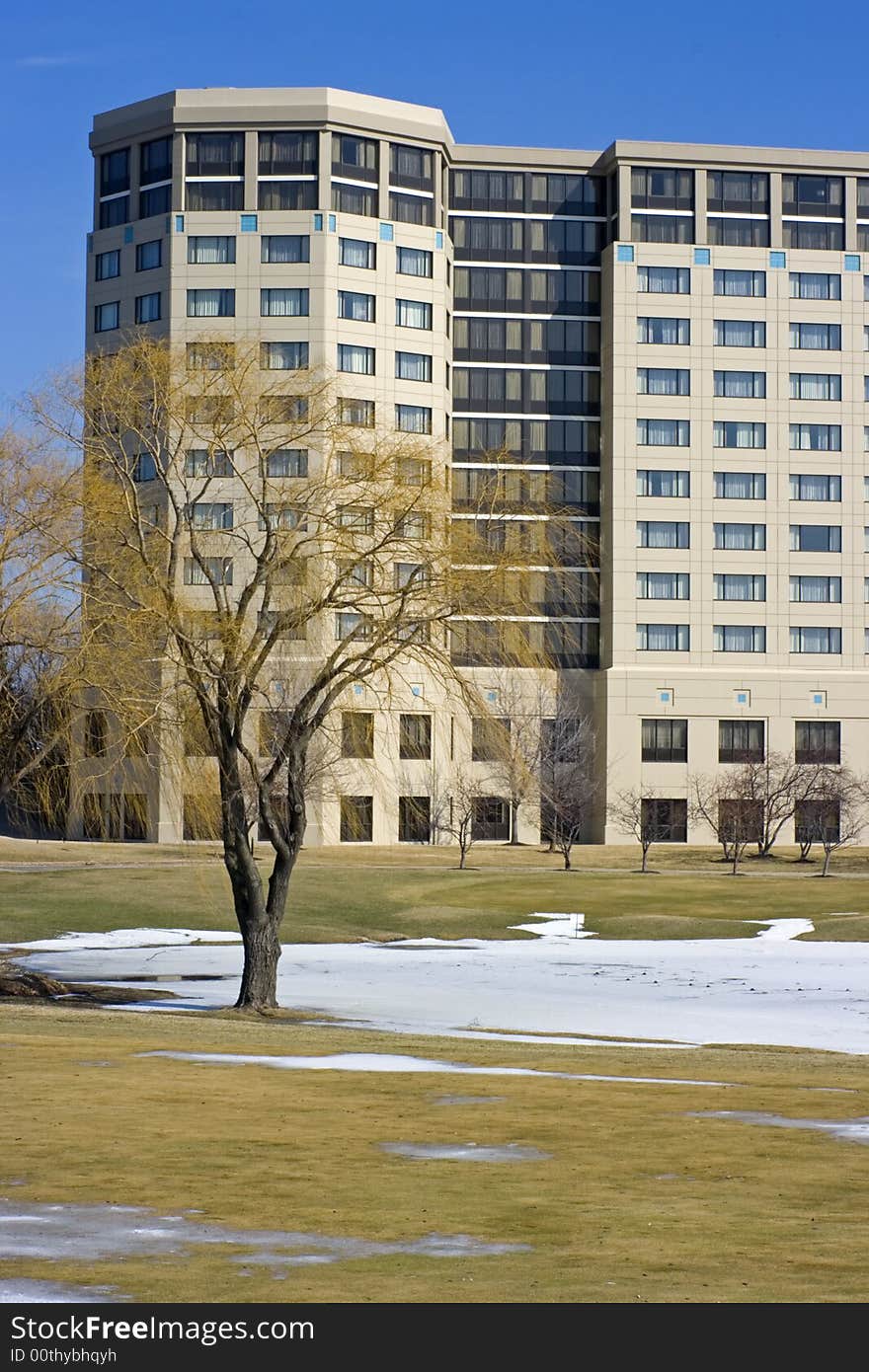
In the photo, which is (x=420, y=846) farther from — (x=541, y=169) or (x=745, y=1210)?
(x=745, y=1210)

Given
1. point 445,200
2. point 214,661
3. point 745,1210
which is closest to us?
point 745,1210

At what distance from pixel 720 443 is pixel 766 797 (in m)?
26.0

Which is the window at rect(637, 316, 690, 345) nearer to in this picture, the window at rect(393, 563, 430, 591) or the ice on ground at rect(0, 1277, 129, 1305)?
the window at rect(393, 563, 430, 591)

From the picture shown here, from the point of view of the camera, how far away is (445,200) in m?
102

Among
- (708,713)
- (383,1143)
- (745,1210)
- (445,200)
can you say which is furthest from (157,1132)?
(445,200)

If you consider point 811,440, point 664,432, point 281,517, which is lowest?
point 281,517

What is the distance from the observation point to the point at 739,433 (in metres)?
101

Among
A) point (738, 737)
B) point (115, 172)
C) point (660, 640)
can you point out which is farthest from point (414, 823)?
point (115, 172)

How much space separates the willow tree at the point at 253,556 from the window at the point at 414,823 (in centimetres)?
6365

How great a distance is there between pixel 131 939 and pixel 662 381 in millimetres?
63132

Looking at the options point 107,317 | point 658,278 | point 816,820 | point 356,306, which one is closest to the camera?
point 816,820

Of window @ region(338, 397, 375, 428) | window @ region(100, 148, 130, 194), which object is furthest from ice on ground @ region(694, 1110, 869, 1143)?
window @ region(100, 148, 130, 194)

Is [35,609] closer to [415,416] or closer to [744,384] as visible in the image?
[415,416]

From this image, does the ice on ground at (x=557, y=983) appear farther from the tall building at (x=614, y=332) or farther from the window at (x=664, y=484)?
the window at (x=664, y=484)
